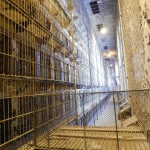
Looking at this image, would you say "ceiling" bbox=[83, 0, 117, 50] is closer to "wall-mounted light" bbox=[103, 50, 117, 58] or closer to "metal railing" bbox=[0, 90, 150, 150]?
"metal railing" bbox=[0, 90, 150, 150]

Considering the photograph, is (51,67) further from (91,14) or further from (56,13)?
(91,14)

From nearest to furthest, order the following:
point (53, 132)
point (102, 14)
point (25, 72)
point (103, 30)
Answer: point (25, 72) → point (53, 132) → point (102, 14) → point (103, 30)

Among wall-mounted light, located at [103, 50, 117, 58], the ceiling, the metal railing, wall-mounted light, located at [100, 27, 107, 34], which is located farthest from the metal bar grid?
wall-mounted light, located at [103, 50, 117, 58]

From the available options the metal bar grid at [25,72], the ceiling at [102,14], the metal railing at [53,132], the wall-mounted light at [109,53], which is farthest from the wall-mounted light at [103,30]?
the metal railing at [53,132]

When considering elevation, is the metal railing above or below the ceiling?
below

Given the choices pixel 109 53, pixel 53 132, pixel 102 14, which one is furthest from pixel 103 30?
pixel 53 132

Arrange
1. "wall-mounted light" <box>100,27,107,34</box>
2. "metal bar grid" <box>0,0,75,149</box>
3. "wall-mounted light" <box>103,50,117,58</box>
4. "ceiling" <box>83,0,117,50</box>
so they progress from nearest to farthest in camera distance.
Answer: "metal bar grid" <box>0,0,75,149</box>, "ceiling" <box>83,0,117,50</box>, "wall-mounted light" <box>100,27,107,34</box>, "wall-mounted light" <box>103,50,117,58</box>

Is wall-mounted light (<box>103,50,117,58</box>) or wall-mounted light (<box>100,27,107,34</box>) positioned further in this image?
wall-mounted light (<box>103,50,117,58</box>)

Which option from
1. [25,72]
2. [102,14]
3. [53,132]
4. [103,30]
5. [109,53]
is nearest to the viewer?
[25,72]

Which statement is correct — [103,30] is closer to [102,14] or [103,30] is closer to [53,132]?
[102,14]

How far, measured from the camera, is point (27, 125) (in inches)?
114

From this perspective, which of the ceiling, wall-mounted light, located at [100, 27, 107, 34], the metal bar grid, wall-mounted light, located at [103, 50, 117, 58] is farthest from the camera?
wall-mounted light, located at [103, 50, 117, 58]

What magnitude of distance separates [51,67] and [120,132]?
1.98 m

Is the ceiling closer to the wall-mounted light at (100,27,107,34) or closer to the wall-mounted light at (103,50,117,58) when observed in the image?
the wall-mounted light at (100,27,107,34)
